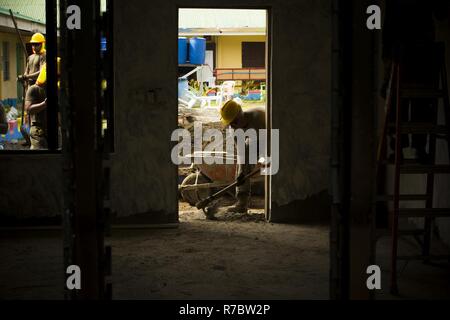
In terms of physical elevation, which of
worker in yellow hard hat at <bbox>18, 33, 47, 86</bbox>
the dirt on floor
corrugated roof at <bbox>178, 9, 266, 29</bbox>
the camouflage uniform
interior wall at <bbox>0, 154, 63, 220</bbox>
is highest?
corrugated roof at <bbox>178, 9, 266, 29</bbox>

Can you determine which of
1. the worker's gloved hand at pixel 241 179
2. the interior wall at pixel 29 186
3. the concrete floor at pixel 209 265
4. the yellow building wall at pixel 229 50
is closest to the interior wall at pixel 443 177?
the concrete floor at pixel 209 265

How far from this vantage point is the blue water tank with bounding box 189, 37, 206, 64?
17.8 m

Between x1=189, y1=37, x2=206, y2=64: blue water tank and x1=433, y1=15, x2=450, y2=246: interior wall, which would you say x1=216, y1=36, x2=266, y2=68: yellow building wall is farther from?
x1=433, y1=15, x2=450, y2=246: interior wall

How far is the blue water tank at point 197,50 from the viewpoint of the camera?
17.8 metres

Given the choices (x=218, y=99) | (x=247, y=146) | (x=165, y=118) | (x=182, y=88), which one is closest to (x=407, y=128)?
(x=165, y=118)

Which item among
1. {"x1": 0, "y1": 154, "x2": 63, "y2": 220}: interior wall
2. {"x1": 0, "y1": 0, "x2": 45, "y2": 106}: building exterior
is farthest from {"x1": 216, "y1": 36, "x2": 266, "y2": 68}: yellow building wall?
{"x1": 0, "y1": 154, "x2": 63, "y2": 220}: interior wall

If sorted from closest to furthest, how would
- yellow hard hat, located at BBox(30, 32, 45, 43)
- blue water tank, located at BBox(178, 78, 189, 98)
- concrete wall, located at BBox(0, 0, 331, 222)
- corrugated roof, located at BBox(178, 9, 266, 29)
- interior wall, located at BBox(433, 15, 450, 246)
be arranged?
interior wall, located at BBox(433, 15, 450, 246) < concrete wall, located at BBox(0, 0, 331, 222) < yellow hard hat, located at BBox(30, 32, 45, 43) < blue water tank, located at BBox(178, 78, 189, 98) < corrugated roof, located at BBox(178, 9, 266, 29)

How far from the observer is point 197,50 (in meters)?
18.2

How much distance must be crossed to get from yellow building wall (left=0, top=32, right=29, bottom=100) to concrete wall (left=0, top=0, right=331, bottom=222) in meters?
0.95

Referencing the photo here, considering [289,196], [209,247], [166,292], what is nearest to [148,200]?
[209,247]

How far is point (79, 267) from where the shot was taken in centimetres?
328

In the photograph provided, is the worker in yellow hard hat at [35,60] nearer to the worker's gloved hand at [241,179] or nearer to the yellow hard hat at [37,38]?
the yellow hard hat at [37,38]
